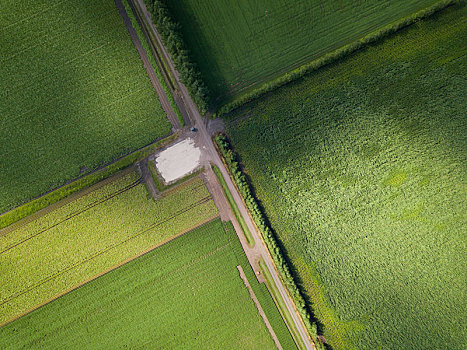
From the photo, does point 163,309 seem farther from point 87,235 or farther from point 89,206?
point 89,206

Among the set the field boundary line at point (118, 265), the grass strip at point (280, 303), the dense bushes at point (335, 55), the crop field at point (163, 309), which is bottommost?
the grass strip at point (280, 303)

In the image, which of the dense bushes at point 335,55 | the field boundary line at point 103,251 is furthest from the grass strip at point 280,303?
the dense bushes at point 335,55

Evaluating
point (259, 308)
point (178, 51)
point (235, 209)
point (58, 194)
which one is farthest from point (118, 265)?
point (178, 51)

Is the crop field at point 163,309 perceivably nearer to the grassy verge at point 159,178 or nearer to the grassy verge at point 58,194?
the grassy verge at point 159,178

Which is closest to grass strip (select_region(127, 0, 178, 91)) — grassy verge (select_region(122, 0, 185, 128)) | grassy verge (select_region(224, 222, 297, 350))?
grassy verge (select_region(122, 0, 185, 128))

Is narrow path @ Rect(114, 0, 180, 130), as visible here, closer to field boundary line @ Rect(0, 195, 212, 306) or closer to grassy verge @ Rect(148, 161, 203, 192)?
grassy verge @ Rect(148, 161, 203, 192)

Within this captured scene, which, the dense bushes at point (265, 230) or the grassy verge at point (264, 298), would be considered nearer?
the dense bushes at point (265, 230)
